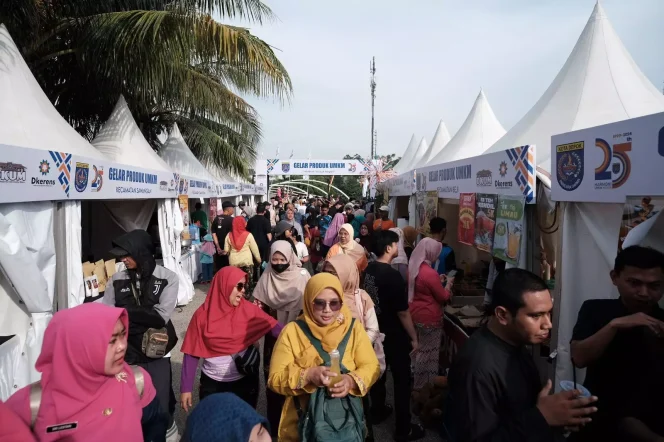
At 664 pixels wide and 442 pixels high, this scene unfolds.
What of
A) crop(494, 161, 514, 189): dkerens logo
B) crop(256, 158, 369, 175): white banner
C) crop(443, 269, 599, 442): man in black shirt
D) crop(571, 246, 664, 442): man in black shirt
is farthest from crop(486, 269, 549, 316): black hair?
crop(256, 158, 369, 175): white banner

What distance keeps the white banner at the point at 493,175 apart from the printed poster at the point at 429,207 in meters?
0.24

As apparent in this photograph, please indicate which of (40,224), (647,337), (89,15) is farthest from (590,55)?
(89,15)

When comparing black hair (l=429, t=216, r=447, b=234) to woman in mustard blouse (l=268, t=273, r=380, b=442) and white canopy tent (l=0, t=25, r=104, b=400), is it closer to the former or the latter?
woman in mustard blouse (l=268, t=273, r=380, b=442)

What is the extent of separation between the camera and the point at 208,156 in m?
15.1

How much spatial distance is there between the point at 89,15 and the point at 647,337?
389 inches

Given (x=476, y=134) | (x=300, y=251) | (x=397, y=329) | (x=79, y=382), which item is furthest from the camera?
(x=476, y=134)

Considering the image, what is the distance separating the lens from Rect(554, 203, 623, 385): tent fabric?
2.91 meters

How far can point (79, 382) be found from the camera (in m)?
1.69

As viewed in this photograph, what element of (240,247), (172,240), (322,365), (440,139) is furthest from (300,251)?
(440,139)

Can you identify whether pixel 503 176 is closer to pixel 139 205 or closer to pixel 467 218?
pixel 467 218

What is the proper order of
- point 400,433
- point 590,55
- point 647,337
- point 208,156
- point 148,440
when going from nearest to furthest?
1. point 647,337
2. point 148,440
3. point 400,433
4. point 590,55
5. point 208,156

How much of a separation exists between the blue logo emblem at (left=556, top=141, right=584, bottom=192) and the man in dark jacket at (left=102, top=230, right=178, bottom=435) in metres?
3.06

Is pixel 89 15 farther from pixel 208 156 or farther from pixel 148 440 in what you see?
pixel 148 440

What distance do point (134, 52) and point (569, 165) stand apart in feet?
24.4
